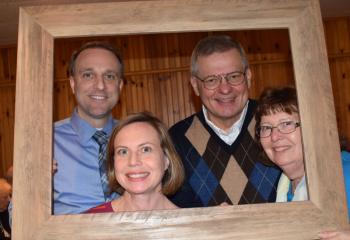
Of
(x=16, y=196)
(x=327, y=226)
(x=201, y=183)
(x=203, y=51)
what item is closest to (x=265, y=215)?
(x=327, y=226)

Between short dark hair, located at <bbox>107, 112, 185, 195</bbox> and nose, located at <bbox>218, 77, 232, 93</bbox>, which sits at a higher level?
nose, located at <bbox>218, 77, 232, 93</bbox>

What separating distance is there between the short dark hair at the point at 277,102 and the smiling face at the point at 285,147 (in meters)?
0.01

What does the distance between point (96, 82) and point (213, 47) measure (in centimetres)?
39

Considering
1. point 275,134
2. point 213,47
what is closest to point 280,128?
point 275,134

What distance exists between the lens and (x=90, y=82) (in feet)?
4.47

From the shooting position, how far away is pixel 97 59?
136 cm

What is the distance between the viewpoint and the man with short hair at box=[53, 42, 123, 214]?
1189mm

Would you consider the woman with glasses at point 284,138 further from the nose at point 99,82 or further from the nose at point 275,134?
the nose at point 99,82

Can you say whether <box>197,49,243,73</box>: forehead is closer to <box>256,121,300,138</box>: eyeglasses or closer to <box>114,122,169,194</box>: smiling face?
<box>256,121,300,138</box>: eyeglasses

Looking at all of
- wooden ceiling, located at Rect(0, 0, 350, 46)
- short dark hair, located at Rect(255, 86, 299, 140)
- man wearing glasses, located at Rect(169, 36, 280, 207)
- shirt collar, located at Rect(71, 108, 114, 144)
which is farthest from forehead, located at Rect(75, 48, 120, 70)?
wooden ceiling, located at Rect(0, 0, 350, 46)

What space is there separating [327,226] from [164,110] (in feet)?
3.34

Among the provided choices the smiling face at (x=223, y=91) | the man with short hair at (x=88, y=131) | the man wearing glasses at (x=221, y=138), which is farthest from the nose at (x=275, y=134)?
the man with short hair at (x=88, y=131)

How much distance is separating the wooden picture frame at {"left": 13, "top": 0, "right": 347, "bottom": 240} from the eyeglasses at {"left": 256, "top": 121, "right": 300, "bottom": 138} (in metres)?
0.07

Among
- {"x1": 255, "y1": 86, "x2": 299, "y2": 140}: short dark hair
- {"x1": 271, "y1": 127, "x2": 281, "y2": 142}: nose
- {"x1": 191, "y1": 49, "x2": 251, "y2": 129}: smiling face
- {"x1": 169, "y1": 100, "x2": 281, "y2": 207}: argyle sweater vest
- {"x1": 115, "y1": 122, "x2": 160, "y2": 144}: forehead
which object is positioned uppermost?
{"x1": 191, "y1": 49, "x2": 251, "y2": 129}: smiling face
